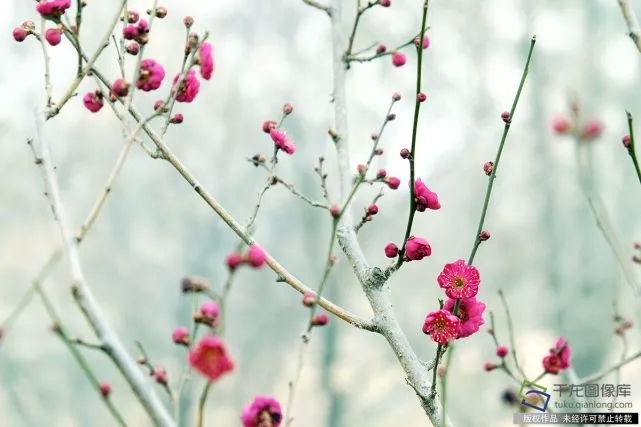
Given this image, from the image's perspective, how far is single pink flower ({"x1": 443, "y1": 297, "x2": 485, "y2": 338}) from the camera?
1.45 metres

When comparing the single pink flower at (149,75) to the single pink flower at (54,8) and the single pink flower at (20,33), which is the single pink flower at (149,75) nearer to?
the single pink flower at (54,8)

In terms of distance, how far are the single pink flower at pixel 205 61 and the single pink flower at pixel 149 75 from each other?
82mm

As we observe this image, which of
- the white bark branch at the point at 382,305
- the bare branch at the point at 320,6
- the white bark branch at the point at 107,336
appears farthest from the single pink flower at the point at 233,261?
the bare branch at the point at 320,6

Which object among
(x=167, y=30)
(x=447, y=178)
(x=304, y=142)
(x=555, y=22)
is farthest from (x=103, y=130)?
(x=555, y=22)

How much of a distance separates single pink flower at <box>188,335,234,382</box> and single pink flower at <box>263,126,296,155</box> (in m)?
1.05

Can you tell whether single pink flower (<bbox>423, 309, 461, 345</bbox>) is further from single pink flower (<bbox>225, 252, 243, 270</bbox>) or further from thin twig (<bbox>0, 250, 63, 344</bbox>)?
thin twig (<bbox>0, 250, 63, 344</bbox>)

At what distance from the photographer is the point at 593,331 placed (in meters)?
10.8

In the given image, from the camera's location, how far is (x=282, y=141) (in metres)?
1.81

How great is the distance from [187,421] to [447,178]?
5765 mm

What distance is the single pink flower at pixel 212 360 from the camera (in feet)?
2.62

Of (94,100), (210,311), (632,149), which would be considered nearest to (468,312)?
(632,149)

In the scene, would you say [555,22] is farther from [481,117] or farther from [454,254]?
[454,254]

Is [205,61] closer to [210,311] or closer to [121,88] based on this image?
[121,88]

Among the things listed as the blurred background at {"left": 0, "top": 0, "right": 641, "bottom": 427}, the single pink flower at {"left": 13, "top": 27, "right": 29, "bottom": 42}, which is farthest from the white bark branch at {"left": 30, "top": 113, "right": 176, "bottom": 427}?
the blurred background at {"left": 0, "top": 0, "right": 641, "bottom": 427}
